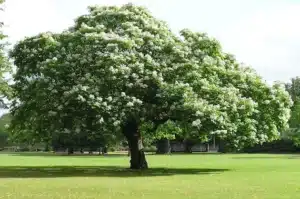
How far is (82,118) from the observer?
128ft

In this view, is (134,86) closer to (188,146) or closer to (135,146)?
(135,146)

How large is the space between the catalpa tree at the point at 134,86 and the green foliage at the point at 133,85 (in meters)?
0.07

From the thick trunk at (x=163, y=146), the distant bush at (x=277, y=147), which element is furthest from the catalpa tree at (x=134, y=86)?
the distant bush at (x=277, y=147)

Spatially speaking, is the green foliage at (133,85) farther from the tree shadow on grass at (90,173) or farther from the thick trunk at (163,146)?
the thick trunk at (163,146)

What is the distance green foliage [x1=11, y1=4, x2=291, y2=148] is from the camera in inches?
1491

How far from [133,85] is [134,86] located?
15 cm

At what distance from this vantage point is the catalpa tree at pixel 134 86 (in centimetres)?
3791

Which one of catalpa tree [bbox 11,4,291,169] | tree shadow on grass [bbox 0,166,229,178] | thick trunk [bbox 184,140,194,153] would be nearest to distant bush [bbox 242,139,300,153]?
thick trunk [bbox 184,140,194,153]

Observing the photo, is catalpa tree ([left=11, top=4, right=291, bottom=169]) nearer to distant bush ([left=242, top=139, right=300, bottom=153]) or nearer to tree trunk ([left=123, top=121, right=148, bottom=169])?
tree trunk ([left=123, top=121, right=148, bottom=169])

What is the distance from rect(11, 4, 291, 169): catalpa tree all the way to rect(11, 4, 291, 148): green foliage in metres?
0.07

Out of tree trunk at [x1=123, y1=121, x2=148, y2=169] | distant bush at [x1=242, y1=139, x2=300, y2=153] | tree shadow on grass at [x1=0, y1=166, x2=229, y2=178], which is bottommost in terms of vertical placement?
tree shadow on grass at [x1=0, y1=166, x2=229, y2=178]

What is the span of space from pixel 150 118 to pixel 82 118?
4935mm

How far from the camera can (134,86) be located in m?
38.6

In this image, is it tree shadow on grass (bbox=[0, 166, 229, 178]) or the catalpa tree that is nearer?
tree shadow on grass (bbox=[0, 166, 229, 178])
